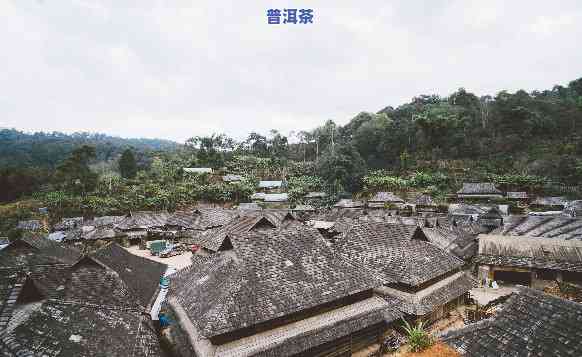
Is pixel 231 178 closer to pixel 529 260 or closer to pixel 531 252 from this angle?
pixel 531 252

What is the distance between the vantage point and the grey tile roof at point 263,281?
1183cm

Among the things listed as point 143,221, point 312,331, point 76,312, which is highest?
point 76,312

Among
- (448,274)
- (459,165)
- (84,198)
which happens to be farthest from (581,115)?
(84,198)

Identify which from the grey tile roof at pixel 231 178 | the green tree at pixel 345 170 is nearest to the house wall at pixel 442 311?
the green tree at pixel 345 170

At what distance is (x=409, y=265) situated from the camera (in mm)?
18062

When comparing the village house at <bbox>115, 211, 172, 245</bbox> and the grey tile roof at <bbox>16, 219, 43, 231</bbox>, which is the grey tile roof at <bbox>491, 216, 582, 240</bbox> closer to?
the village house at <bbox>115, 211, 172, 245</bbox>

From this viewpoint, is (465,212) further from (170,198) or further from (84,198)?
(84,198)

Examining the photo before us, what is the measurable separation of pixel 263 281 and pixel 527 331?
8.89 metres

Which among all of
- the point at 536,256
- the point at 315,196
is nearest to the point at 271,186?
the point at 315,196

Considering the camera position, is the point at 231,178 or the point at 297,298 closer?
the point at 297,298

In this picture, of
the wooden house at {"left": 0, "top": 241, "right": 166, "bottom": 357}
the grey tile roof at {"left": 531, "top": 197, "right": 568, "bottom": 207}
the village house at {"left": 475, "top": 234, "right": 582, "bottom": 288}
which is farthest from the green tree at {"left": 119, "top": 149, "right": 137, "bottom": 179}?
the grey tile roof at {"left": 531, "top": 197, "right": 568, "bottom": 207}

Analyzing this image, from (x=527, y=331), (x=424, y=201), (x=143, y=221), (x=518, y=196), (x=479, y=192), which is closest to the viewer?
(x=527, y=331)

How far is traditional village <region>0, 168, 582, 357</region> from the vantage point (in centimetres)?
978

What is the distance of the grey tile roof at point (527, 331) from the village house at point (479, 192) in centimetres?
5762
